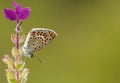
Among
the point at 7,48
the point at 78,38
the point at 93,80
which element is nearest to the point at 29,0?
the point at 78,38

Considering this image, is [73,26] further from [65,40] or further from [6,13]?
[6,13]

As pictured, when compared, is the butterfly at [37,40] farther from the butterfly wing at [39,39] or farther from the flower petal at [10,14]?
the flower petal at [10,14]

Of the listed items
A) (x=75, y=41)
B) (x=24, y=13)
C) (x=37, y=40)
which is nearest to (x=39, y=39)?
(x=37, y=40)

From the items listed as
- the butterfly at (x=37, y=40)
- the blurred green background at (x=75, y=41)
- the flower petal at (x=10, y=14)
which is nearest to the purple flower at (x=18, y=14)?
the flower petal at (x=10, y=14)

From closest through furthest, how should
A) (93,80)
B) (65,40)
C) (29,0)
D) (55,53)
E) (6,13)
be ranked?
(6,13)
(93,80)
(55,53)
(65,40)
(29,0)

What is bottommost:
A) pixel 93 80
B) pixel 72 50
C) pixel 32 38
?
pixel 32 38

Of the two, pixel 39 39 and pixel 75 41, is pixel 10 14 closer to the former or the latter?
pixel 39 39

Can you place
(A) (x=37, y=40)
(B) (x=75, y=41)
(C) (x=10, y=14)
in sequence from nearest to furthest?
(C) (x=10, y=14), (A) (x=37, y=40), (B) (x=75, y=41)
